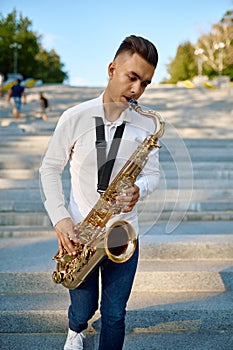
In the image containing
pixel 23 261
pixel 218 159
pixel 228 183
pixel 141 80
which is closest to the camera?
pixel 141 80

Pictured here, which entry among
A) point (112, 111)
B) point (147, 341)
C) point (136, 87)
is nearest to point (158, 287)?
point (147, 341)

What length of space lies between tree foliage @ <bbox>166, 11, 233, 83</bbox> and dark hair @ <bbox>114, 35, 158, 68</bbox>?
4364cm

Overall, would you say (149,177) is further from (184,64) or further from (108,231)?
(184,64)

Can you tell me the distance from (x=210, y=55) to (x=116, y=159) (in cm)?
5009

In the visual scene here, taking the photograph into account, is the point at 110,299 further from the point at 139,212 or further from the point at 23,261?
the point at 23,261

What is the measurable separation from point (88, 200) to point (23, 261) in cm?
201

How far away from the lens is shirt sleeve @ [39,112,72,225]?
7.08 ft

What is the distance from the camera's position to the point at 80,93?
19.7 metres

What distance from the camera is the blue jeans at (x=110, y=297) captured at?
2303mm

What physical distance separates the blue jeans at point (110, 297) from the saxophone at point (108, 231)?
0.10 m

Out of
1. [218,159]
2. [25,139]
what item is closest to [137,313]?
[218,159]

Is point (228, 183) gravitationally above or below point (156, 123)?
below

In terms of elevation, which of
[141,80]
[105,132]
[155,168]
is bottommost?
[155,168]

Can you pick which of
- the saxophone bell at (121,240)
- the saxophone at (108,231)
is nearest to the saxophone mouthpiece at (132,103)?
Result: the saxophone at (108,231)
